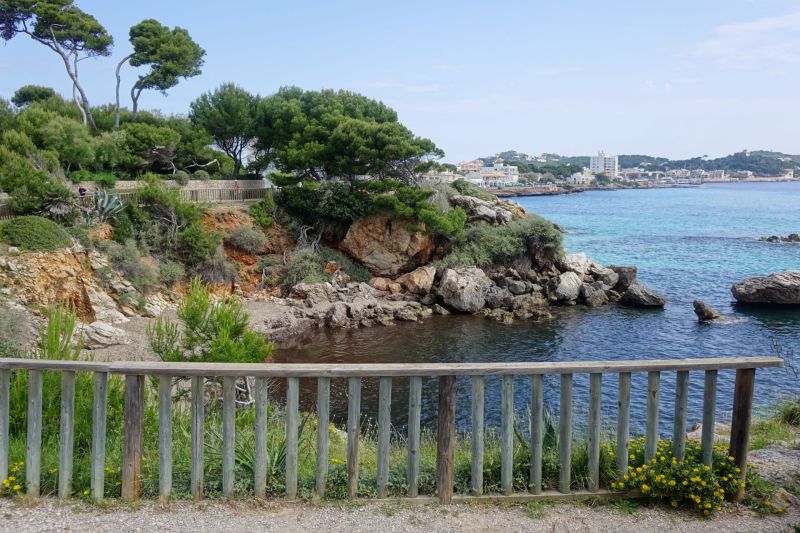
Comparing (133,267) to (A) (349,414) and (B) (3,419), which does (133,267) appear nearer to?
(B) (3,419)

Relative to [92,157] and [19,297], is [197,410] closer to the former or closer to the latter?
[19,297]

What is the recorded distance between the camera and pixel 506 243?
34312mm

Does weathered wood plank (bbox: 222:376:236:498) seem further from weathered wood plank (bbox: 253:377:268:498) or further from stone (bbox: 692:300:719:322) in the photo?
stone (bbox: 692:300:719:322)

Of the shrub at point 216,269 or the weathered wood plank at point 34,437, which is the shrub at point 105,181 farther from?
the weathered wood plank at point 34,437

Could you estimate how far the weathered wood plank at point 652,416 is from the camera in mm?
5547

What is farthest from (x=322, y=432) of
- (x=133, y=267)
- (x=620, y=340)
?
(x=133, y=267)

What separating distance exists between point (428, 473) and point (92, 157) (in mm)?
31315

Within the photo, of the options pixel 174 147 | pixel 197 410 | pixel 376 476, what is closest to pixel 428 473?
pixel 376 476

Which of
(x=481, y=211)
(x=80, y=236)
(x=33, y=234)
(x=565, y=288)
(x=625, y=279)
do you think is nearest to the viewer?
(x=33, y=234)

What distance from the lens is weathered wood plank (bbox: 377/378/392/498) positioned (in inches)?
212

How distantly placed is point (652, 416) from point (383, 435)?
7.81 feet

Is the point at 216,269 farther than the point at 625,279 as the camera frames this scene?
No

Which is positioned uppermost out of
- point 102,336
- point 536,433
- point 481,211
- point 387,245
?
point 481,211

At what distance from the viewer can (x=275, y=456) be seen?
19.0ft
